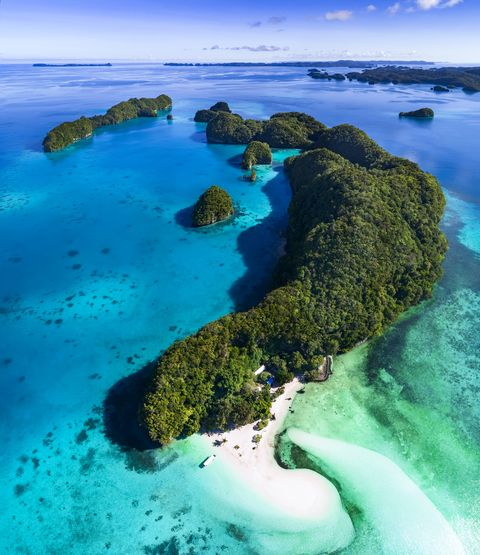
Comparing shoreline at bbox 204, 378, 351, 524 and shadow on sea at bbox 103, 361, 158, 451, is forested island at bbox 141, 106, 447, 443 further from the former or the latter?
shadow on sea at bbox 103, 361, 158, 451

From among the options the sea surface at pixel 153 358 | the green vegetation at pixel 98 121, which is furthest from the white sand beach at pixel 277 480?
the green vegetation at pixel 98 121

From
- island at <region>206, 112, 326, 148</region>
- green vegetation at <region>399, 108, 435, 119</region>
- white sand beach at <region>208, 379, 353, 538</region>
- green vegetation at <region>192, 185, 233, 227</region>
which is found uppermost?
green vegetation at <region>399, 108, 435, 119</region>

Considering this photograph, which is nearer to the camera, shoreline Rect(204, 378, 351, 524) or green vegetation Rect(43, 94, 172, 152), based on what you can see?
shoreline Rect(204, 378, 351, 524)

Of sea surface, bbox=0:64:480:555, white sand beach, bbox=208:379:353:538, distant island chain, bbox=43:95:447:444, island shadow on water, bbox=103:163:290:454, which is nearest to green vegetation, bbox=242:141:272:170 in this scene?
island shadow on water, bbox=103:163:290:454

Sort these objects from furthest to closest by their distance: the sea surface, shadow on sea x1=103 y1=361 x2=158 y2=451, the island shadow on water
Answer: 1. the island shadow on water
2. shadow on sea x1=103 y1=361 x2=158 y2=451
3. the sea surface

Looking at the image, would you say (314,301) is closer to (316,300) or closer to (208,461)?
(316,300)

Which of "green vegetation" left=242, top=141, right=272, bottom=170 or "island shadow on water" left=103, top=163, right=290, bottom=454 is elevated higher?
"green vegetation" left=242, top=141, right=272, bottom=170

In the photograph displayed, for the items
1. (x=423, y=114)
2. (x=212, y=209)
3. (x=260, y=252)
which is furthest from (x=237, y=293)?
(x=423, y=114)
